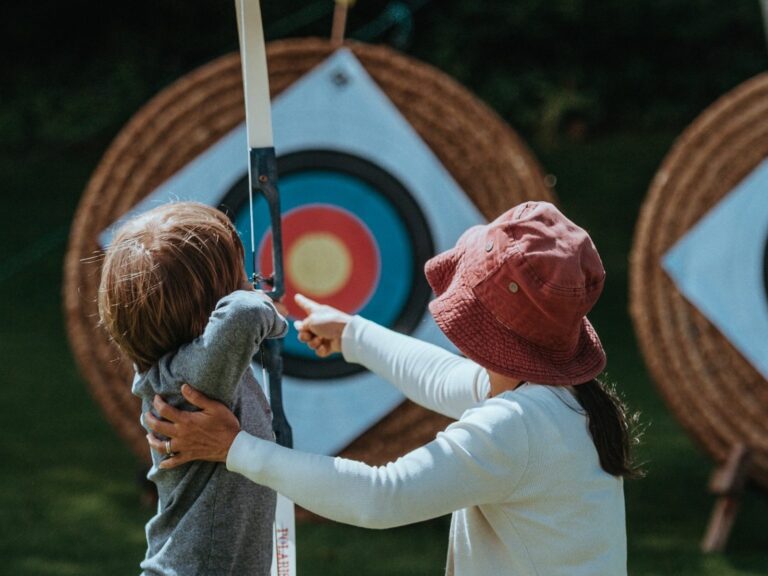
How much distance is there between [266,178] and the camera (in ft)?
4.29

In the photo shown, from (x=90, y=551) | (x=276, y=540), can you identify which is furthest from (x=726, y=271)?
(x=276, y=540)

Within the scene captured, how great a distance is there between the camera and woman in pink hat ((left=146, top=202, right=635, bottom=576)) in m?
1.02

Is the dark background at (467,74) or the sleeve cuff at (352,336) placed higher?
the dark background at (467,74)

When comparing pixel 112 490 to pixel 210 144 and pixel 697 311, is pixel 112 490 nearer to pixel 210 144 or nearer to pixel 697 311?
pixel 210 144

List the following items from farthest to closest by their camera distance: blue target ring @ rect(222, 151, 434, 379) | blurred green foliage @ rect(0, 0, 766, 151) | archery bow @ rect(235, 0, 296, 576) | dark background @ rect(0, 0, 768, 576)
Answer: blurred green foliage @ rect(0, 0, 766, 151) → dark background @ rect(0, 0, 768, 576) → blue target ring @ rect(222, 151, 434, 379) → archery bow @ rect(235, 0, 296, 576)

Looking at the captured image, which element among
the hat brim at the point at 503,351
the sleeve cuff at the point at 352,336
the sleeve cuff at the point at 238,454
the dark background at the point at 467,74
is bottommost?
the sleeve cuff at the point at 238,454

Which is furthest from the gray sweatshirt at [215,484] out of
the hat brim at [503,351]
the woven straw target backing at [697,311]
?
the woven straw target backing at [697,311]

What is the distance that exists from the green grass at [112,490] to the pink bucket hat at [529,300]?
1.14m

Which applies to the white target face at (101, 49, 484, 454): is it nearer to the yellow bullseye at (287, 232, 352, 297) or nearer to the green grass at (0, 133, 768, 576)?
the yellow bullseye at (287, 232, 352, 297)

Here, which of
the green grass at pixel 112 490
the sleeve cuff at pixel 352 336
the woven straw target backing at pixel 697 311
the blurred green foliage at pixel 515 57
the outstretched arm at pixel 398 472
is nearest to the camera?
the outstretched arm at pixel 398 472

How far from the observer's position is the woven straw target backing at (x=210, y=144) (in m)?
2.44

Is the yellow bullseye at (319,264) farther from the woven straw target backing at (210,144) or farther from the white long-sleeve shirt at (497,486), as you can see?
the white long-sleeve shirt at (497,486)

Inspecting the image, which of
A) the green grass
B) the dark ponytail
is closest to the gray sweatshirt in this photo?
the dark ponytail

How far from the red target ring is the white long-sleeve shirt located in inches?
54.5
